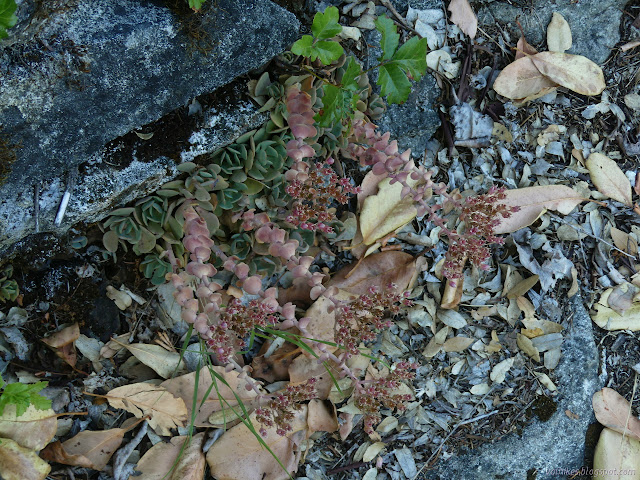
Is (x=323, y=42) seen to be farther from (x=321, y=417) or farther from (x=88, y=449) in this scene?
(x=88, y=449)

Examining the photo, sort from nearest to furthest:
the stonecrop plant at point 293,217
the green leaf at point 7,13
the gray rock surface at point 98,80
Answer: the green leaf at point 7,13 < the gray rock surface at point 98,80 < the stonecrop plant at point 293,217

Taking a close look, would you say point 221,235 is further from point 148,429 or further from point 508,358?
point 508,358

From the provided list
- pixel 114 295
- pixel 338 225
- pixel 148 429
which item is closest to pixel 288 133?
pixel 338 225

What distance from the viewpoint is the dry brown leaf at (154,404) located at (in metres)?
2.46

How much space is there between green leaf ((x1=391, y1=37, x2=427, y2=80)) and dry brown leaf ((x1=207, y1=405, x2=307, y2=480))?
5.37 feet

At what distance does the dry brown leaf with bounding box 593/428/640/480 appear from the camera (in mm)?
2729

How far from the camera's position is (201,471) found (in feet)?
8.09

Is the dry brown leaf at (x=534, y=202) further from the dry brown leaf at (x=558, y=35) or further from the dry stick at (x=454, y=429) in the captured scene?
the dry stick at (x=454, y=429)

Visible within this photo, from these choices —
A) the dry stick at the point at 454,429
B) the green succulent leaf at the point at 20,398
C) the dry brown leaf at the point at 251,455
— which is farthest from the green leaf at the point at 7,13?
the dry stick at the point at 454,429

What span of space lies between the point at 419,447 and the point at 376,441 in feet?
0.72

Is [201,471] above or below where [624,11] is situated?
below

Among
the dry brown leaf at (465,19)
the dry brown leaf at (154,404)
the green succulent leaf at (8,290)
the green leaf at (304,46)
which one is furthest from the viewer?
the dry brown leaf at (465,19)

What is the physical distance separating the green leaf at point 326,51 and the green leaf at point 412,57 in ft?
0.91

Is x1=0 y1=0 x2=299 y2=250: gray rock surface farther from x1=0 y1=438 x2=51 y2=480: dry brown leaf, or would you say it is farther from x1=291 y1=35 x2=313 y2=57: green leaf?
x1=0 y1=438 x2=51 y2=480: dry brown leaf
